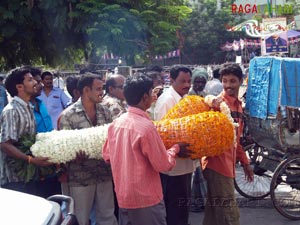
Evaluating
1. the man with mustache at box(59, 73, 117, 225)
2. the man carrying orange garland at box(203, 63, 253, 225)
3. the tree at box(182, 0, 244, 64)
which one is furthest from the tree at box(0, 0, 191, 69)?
the tree at box(182, 0, 244, 64)

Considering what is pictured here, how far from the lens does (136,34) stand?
28.4 ft

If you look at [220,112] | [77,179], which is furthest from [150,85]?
[77,179]

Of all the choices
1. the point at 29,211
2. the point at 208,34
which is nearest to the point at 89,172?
the point at 29,211

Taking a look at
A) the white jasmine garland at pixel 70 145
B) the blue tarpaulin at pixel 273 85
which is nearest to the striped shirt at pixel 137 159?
the white jasmine garland at pixel 70 145

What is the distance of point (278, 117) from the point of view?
5.01 metres

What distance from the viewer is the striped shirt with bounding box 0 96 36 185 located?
3.56 m

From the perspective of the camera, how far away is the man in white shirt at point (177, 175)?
13.3 ft

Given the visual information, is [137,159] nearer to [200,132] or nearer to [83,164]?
[200,132]

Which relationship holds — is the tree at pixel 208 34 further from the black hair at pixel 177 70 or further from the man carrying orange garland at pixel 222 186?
the man carrying orange garland at pixel 222 186

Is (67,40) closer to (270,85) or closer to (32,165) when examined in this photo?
(270,85)

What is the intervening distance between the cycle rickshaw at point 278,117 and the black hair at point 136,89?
7.84ft

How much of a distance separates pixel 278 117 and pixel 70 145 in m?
2.63

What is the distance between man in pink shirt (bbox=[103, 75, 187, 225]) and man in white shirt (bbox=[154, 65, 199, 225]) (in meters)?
0.95

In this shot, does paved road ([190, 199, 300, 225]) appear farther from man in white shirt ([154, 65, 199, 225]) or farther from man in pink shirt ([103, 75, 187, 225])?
man in pink shirt ([103, 75, 187, 225])
